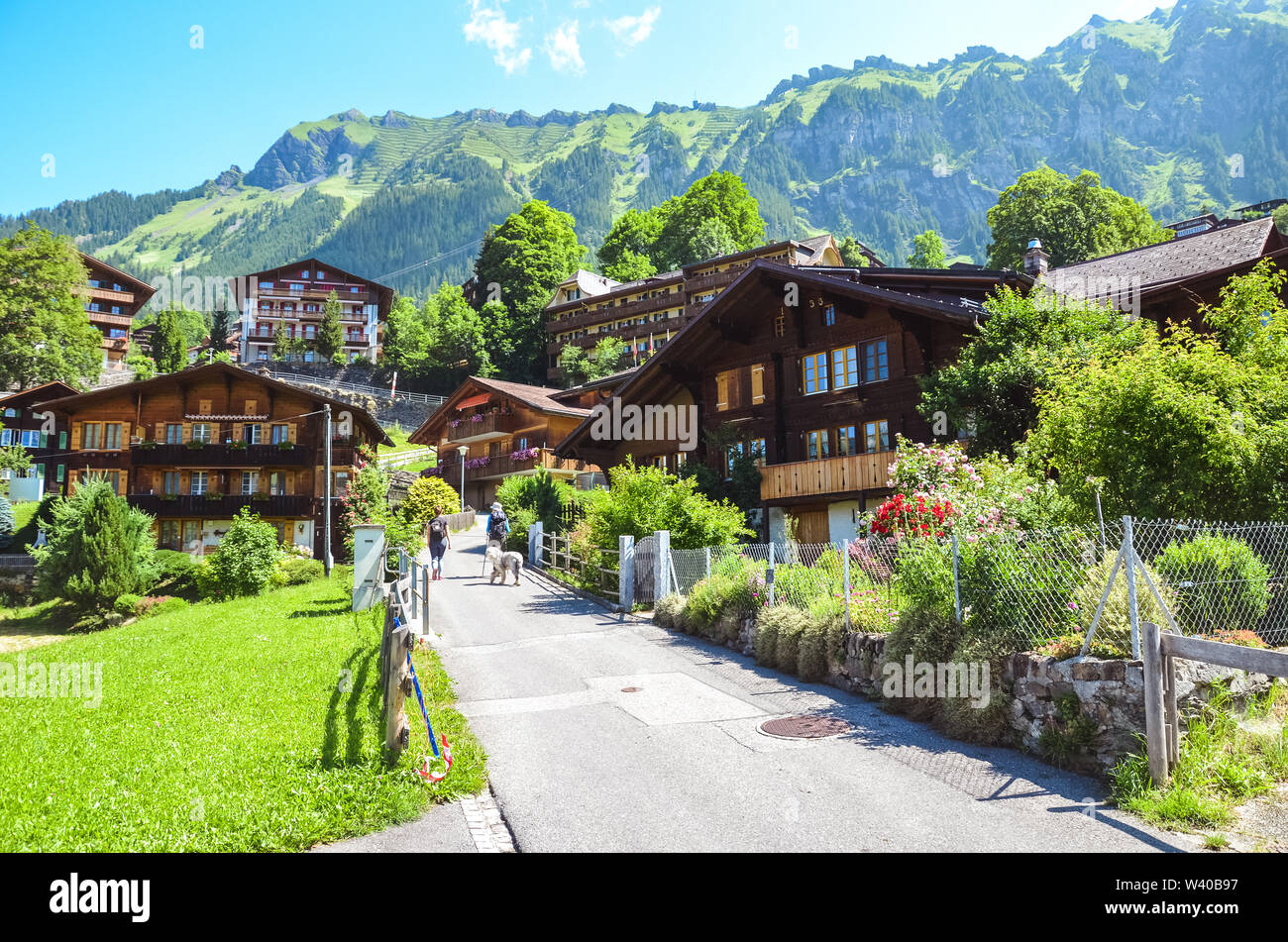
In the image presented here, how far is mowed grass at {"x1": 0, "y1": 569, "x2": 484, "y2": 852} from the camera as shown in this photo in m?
6.17

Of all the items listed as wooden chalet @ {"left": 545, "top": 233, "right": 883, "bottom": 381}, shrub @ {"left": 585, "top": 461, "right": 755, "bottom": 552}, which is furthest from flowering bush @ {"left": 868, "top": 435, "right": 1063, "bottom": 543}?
wooden chalet @ {"left": 545, "top": 233, "right": 883, "bottom": 381}

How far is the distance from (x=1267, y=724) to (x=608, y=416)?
26.4m

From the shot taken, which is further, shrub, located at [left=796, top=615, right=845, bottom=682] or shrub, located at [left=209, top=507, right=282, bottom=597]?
shrub, located at [left=209, top=507, right=282, bottom=597]

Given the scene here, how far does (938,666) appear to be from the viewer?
978 cm

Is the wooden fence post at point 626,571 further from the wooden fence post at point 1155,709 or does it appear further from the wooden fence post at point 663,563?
the wooden fence post at point 1155,709

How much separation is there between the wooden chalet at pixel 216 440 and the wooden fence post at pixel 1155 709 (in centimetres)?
4354

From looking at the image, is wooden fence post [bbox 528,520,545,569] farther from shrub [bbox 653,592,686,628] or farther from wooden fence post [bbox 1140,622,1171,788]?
wooden fence post [bbox 1140,622,1171,788]

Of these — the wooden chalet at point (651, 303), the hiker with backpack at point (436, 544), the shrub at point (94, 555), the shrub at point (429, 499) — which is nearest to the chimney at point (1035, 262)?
the hiker with backpack at point (436, 544)

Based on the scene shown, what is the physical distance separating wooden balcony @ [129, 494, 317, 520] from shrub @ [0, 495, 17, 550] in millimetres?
5446

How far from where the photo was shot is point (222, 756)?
25.9ft

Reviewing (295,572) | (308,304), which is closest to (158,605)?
(295,572)

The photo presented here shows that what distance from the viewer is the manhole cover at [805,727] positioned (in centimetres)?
935
